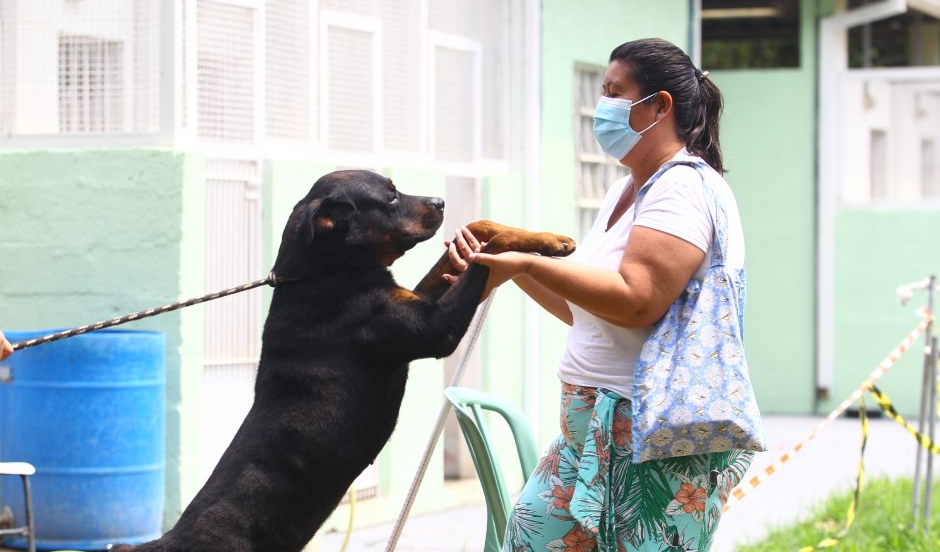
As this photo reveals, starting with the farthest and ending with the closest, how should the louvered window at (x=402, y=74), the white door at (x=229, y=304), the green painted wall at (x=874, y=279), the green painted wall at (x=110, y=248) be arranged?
the green painted wall at (x=874, y=279)
the louvered window at (x=402, y=74)
the white door at (x=229, y=304)
the green painted wall at (x=110, y=248)

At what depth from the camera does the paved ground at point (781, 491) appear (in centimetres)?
681

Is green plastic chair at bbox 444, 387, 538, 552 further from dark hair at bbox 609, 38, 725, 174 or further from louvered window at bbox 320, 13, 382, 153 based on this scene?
louvered window at bbox 320, 13, 382, 153

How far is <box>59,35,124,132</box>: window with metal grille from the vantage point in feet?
20.3

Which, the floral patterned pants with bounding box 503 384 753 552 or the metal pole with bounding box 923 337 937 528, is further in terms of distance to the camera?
the metal pole with bounding box 923 337 937 528

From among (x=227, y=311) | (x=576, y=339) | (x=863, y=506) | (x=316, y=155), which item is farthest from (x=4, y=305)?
(x=863, y=506)

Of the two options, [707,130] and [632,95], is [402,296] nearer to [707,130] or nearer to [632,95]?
[632,95]

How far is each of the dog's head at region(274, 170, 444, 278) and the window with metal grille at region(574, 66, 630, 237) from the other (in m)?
5.27

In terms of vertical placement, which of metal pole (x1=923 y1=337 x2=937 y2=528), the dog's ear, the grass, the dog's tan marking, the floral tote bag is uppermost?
the dog's ear

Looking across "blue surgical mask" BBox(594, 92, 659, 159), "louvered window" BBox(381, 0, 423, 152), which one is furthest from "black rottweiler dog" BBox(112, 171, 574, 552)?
"louvered window" BBox(381, 0, 423, 152)

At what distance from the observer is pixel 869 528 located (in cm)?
695

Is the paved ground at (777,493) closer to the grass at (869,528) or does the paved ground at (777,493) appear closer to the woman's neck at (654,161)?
the grass at (869,528)

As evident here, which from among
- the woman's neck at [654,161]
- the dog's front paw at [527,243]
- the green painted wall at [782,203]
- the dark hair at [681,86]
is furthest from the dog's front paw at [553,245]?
the green painted wall at [782,203]

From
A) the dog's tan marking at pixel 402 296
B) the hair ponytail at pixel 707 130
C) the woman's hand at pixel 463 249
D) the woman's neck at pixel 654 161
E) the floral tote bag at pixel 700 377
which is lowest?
the floral tote bag at pixel 700 377

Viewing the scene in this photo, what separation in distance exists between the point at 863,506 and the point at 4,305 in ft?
15.1
